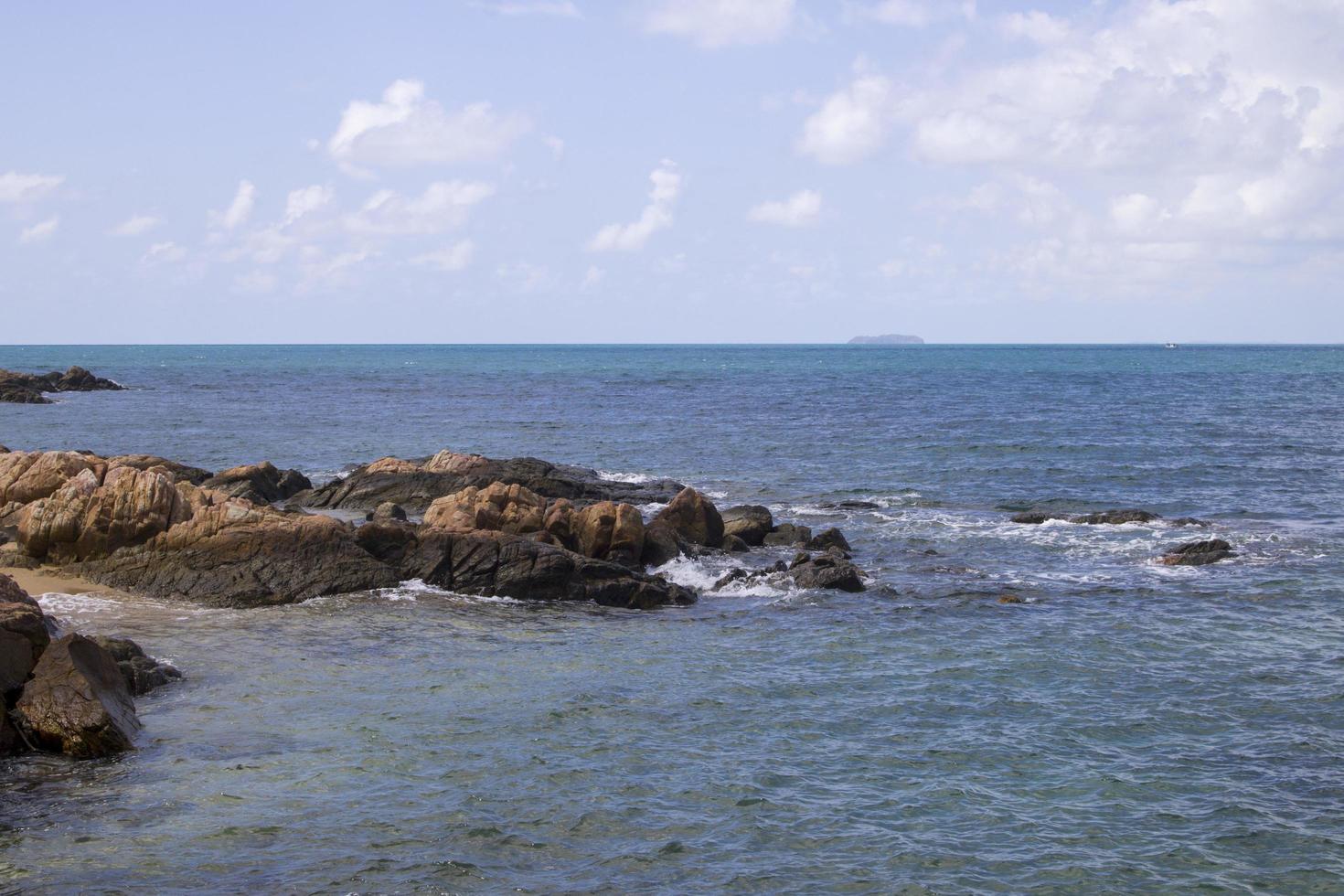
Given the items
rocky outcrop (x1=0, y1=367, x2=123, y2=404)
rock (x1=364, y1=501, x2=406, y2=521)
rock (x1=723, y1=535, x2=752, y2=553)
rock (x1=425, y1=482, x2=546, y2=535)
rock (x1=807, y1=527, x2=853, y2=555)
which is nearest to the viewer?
rock (x1=425, y1=482, x2=546, y2=535)

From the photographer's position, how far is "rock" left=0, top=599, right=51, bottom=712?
15812 millimetres

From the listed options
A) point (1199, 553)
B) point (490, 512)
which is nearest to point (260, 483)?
point (490, 512)

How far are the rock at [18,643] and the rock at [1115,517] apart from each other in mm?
27878

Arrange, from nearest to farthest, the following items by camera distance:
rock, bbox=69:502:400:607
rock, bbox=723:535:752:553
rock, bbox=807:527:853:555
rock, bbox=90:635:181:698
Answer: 1. rock, bbox=90:635:181:698
2. rock, bbox=69:502:400:607
3. rock, bbox=807:527:853:555
4. rock, bbox=723:535:752:553

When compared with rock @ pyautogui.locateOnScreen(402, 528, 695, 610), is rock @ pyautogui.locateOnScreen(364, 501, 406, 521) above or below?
above

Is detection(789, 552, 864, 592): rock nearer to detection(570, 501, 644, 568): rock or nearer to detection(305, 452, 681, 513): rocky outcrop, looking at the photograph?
detection(570, 501, 644, 568): rock

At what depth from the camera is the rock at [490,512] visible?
27734 millimetres

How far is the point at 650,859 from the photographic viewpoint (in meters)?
13.0

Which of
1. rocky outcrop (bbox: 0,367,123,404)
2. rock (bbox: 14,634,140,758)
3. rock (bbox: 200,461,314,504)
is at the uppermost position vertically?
rocky outcrop (bbox: 0,367,123,404)

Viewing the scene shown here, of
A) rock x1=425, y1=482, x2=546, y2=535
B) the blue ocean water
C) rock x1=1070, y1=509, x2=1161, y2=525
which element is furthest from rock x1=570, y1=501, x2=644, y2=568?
rock x1=1070, y1=509, x2=1161, y2=525

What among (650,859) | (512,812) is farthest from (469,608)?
(650,859)

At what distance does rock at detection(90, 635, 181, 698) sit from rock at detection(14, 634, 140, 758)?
1.64 metres

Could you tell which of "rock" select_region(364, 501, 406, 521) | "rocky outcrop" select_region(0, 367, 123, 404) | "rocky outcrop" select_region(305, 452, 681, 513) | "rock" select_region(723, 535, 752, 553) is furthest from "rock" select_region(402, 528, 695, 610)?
"rocky outcrop" select_region(0, 367, 123, 404)

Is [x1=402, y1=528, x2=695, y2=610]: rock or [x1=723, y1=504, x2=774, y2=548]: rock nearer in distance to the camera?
[x1=402, y1=528, x2=695, y2=610]: rock
